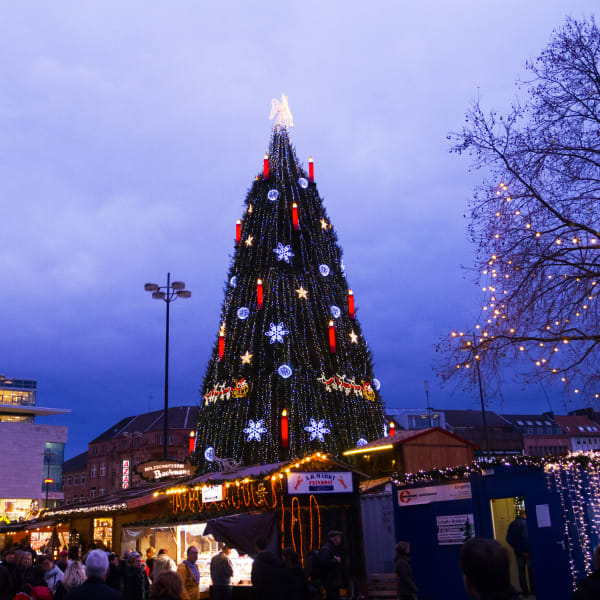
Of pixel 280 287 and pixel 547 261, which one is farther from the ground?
pixel 280 287

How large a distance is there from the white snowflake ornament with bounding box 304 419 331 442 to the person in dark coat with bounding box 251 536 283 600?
17.8 metres

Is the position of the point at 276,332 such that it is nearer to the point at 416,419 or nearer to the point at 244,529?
the point at 244,529

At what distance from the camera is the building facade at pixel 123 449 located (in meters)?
92.2

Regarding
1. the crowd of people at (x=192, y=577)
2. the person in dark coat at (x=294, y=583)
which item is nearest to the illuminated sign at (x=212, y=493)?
the crowd of people at (x=192, y=577)

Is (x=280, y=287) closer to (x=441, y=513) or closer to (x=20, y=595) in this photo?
(x=441, y=513)

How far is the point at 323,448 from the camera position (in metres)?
26.9

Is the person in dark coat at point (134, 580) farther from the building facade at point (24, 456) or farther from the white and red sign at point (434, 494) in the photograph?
the building facade at point (24, 456)

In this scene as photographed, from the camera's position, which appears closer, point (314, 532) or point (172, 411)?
point (314, 532)

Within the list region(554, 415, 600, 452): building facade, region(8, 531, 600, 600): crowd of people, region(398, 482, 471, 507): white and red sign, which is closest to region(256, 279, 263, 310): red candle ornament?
region(8, 531, 600, 600): crowd of people

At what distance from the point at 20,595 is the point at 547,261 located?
1051 cm

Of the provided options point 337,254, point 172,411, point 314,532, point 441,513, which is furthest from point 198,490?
point 172,411

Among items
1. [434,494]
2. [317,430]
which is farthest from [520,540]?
[317,430]

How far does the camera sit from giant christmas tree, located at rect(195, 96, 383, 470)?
2728 centimetres

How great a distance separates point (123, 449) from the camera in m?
96.7
